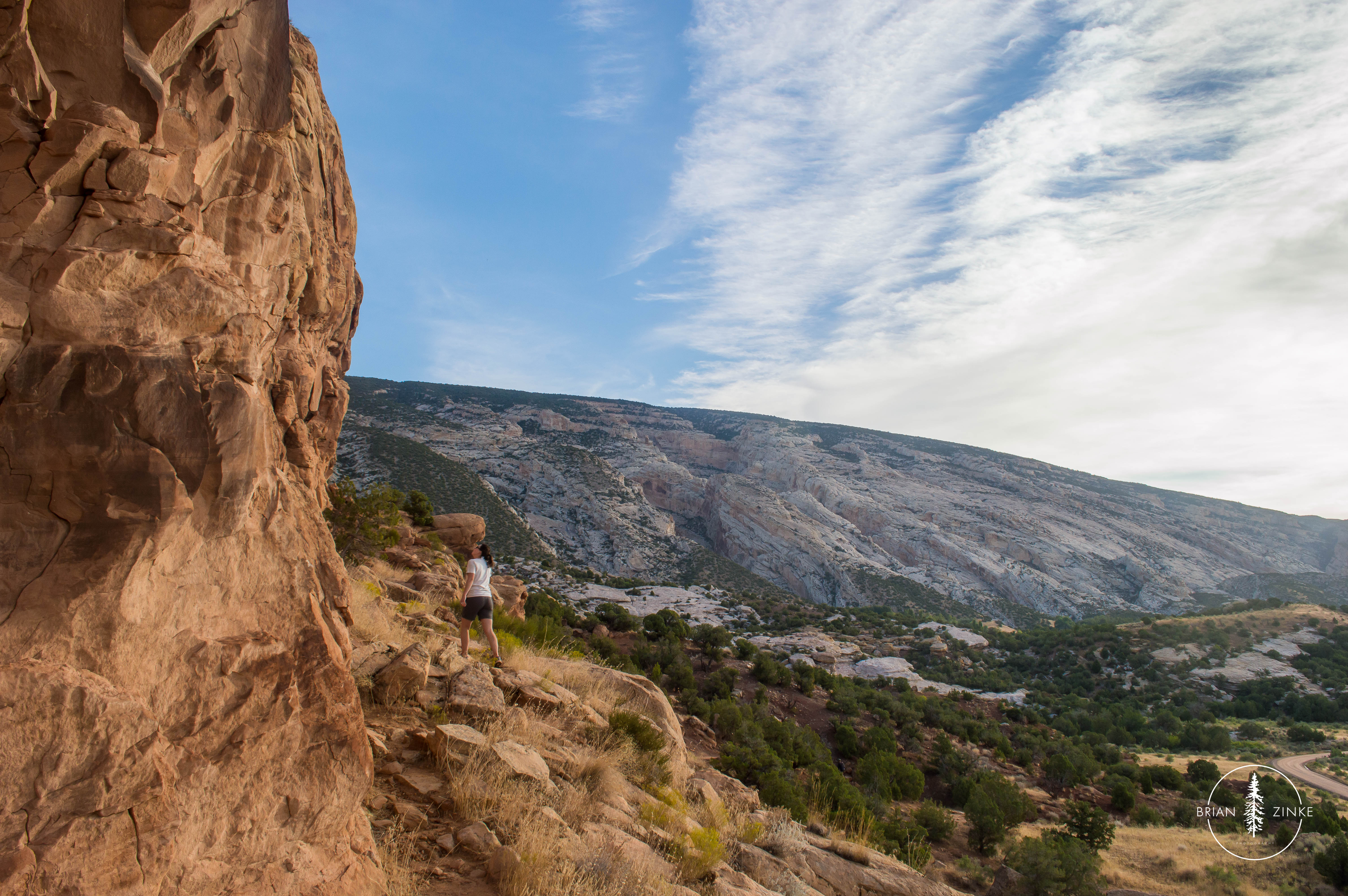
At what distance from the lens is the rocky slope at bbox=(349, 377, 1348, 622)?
64.1 meters

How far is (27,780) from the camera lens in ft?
7.50

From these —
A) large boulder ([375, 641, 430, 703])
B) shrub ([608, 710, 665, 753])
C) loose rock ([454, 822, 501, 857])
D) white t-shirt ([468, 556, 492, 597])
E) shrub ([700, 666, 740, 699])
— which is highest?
white t-shirt ([468, 556, 492, 597])

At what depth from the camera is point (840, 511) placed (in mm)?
87312

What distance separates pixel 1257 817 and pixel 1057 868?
435 inches

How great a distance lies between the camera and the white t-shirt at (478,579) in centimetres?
830

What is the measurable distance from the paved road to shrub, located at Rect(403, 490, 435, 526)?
1298 inches

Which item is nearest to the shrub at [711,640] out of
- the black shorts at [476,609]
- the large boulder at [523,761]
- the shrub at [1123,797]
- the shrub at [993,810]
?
the shrub at [993,810]

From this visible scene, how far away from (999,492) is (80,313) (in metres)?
107

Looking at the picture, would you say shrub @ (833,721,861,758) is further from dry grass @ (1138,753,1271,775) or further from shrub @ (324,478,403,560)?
shrub @ (324,478,403,560)

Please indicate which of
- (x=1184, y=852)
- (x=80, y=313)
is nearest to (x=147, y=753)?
(x=80, y=313)

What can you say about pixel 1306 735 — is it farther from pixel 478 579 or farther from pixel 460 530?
pixel 460 530

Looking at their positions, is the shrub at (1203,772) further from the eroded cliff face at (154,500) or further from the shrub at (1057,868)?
the eroded cliff face at (154,500)

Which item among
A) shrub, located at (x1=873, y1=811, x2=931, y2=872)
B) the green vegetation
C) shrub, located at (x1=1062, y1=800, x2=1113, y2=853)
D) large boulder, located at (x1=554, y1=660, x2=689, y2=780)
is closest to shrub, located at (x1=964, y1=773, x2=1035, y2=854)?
shrub, located at (x1=1062, y1=800, x2=1113, y2=853)

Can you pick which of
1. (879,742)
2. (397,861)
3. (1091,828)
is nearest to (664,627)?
(879,742)
